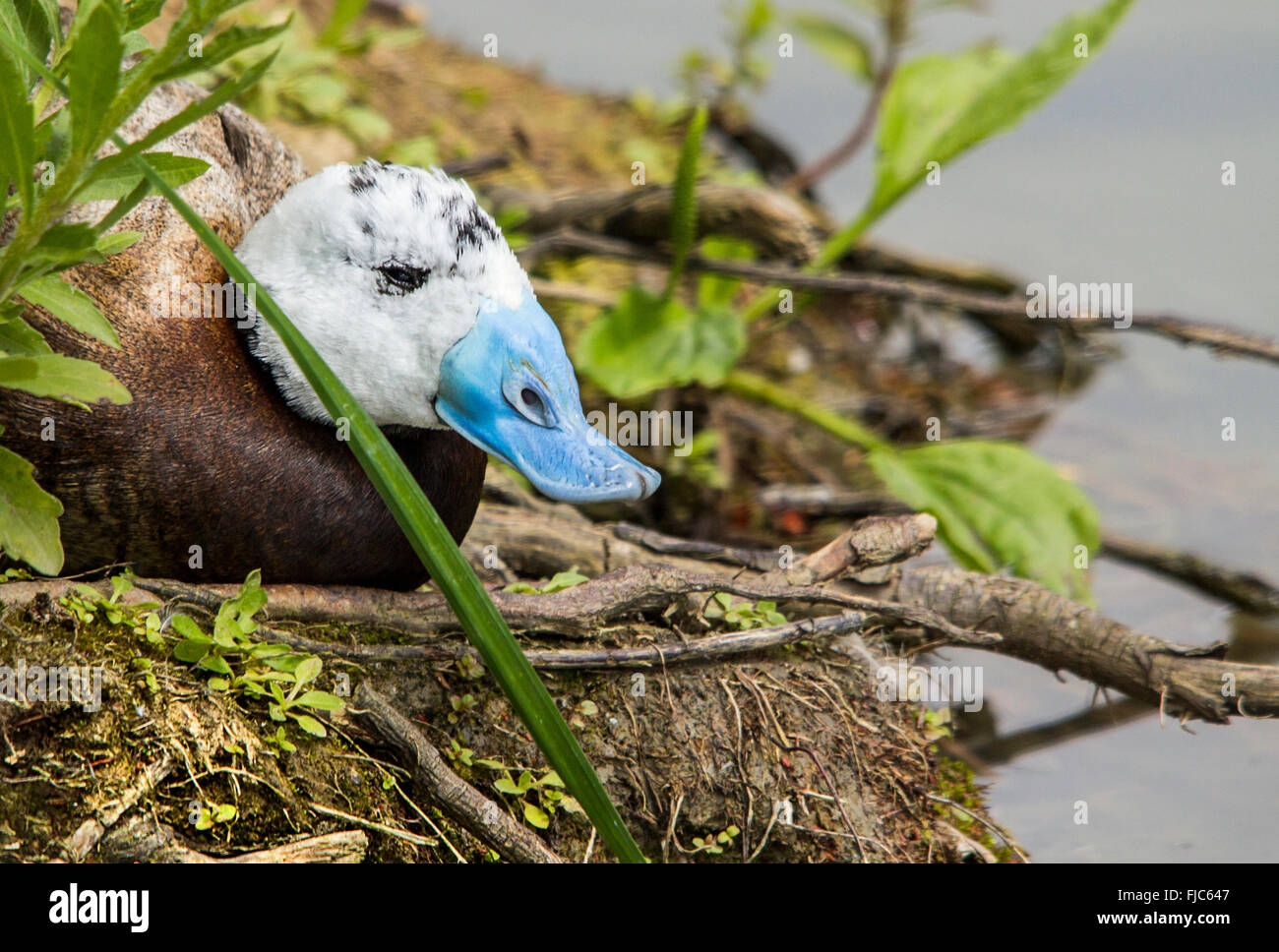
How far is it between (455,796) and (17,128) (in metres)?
1.11

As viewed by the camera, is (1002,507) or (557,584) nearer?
(557,584)

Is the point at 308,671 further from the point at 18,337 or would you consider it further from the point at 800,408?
the point at 800,408

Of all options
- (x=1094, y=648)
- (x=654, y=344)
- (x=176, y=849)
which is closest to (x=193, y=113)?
(x=176, y=849)

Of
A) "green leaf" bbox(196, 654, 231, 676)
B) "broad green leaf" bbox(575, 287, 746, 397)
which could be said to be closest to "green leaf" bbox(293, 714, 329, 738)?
"green leaf" bbox(196, 654, 231, 676)

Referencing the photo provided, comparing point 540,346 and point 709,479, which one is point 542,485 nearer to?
point 540,346

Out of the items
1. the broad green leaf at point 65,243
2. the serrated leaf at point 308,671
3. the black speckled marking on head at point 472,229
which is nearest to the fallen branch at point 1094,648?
the black speckled marking on head at point 472,229

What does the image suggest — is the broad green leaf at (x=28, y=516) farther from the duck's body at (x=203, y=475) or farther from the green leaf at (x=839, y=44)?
the green leaf at (x=839, y=44)

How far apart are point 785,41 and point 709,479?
4.43 ft

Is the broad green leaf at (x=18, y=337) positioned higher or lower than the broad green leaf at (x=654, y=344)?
lower

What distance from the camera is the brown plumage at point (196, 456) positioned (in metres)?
2.05

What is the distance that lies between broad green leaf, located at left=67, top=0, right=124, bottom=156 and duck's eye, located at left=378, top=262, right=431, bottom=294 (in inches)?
24.7

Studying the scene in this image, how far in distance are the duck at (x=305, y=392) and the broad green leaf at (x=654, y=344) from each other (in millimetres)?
1417

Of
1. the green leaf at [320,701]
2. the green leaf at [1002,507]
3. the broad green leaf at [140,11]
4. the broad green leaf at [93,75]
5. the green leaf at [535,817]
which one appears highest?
the broad green leaf at [140,11]

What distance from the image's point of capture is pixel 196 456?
2.08 meters
